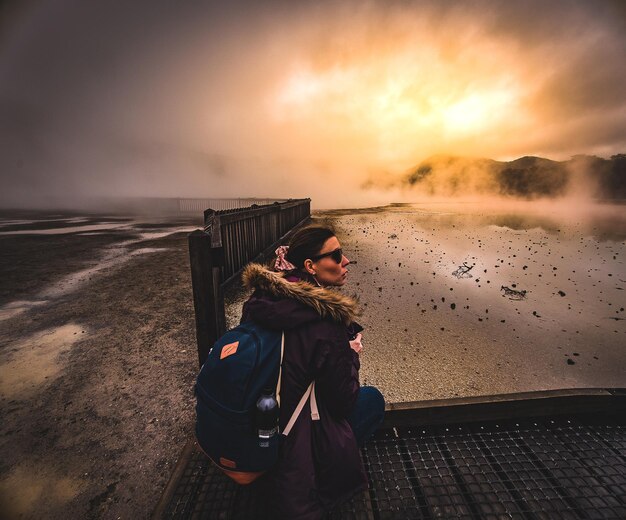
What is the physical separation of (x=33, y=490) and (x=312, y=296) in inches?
112

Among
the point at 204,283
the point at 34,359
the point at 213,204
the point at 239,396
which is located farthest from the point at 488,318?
the point at 213,204

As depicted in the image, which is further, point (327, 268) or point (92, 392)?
point (92, 392)

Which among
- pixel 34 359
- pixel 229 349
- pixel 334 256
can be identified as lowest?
pixel 34 359

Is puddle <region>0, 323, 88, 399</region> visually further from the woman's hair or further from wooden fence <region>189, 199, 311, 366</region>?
the woman's hair

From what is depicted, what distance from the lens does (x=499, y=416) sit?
7.85 ft

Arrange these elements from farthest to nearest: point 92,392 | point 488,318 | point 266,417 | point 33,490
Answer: point 488,318, point 92,392, point 33,490, point 266,417

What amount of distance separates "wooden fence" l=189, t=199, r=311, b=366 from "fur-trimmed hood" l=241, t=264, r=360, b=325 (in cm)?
88

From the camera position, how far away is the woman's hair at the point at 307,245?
6.12 feet

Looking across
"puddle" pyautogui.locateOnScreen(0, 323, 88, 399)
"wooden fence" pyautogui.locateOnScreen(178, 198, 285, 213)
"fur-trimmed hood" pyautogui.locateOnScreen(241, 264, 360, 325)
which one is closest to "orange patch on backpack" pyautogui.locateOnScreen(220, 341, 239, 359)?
"fur-trimmed hood" pyautogui.locateOnScreen(241, 264, 360, 325)

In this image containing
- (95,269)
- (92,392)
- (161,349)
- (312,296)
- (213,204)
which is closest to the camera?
(312,296)

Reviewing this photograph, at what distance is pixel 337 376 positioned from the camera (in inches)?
58.6

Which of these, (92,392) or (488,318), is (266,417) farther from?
(488,318)

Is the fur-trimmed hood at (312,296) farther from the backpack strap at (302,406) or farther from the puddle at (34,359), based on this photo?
the puddle at (34,359)

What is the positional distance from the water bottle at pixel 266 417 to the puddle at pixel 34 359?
3.59 meters
